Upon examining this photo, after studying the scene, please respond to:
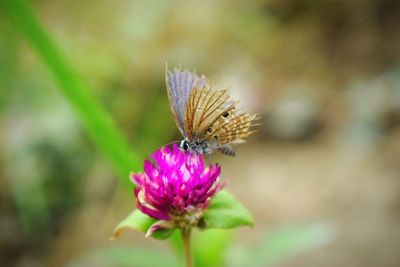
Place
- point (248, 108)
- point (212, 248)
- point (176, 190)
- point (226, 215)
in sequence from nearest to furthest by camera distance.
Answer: point (176, 190) < point (226, 215) < point (212, 248) < point (248, 108)

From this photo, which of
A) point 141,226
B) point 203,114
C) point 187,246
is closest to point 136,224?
point 141,226

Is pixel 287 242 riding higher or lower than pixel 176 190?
higher

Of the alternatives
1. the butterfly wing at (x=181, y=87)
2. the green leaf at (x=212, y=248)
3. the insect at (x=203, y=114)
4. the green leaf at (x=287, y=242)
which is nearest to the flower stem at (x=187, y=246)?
the insect at (x=203, y=114)

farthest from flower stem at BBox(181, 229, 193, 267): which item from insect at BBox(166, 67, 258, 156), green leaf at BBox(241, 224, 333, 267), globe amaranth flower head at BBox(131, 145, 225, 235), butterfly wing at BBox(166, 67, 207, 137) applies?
green leaf at BBox(241, 224, 333, 267)

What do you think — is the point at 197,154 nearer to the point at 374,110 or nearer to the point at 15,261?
the point at 15,261

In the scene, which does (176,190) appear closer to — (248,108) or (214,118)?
(214,118)

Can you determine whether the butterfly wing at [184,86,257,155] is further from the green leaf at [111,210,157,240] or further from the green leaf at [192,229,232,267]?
the green leaf at [192,229,232,267]
